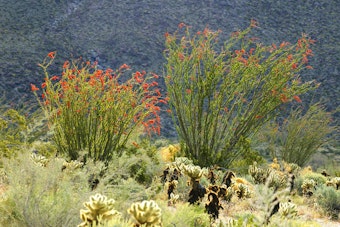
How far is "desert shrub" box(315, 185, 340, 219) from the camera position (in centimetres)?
731

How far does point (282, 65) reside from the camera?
1045 centimetres

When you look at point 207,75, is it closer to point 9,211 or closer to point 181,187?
point 181,187

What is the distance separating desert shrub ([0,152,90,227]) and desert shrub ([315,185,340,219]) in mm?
4697

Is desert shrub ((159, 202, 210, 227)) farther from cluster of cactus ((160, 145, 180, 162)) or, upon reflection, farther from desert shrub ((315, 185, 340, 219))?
cluster of cactus ((160, 145, 180, 162))

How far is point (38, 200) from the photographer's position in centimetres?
328

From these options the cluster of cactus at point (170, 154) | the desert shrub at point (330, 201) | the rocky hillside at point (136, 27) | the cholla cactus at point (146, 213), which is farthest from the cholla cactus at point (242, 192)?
the rocky hillside at point (136, 27)

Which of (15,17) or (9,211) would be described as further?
(15,17)

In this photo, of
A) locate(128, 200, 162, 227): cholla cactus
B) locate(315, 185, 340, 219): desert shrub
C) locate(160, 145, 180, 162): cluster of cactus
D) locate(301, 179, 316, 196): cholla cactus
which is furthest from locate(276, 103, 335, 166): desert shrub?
locate(128, 200, 162, 227): cholla cactus

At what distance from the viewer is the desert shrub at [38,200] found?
3.27 m

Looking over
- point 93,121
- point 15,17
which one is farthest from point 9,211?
point 15,17

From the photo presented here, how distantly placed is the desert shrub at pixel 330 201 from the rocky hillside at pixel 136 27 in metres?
18.5

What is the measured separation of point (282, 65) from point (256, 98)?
862mm

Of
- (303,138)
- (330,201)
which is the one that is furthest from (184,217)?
(303,138)

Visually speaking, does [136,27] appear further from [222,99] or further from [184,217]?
[184,217]
